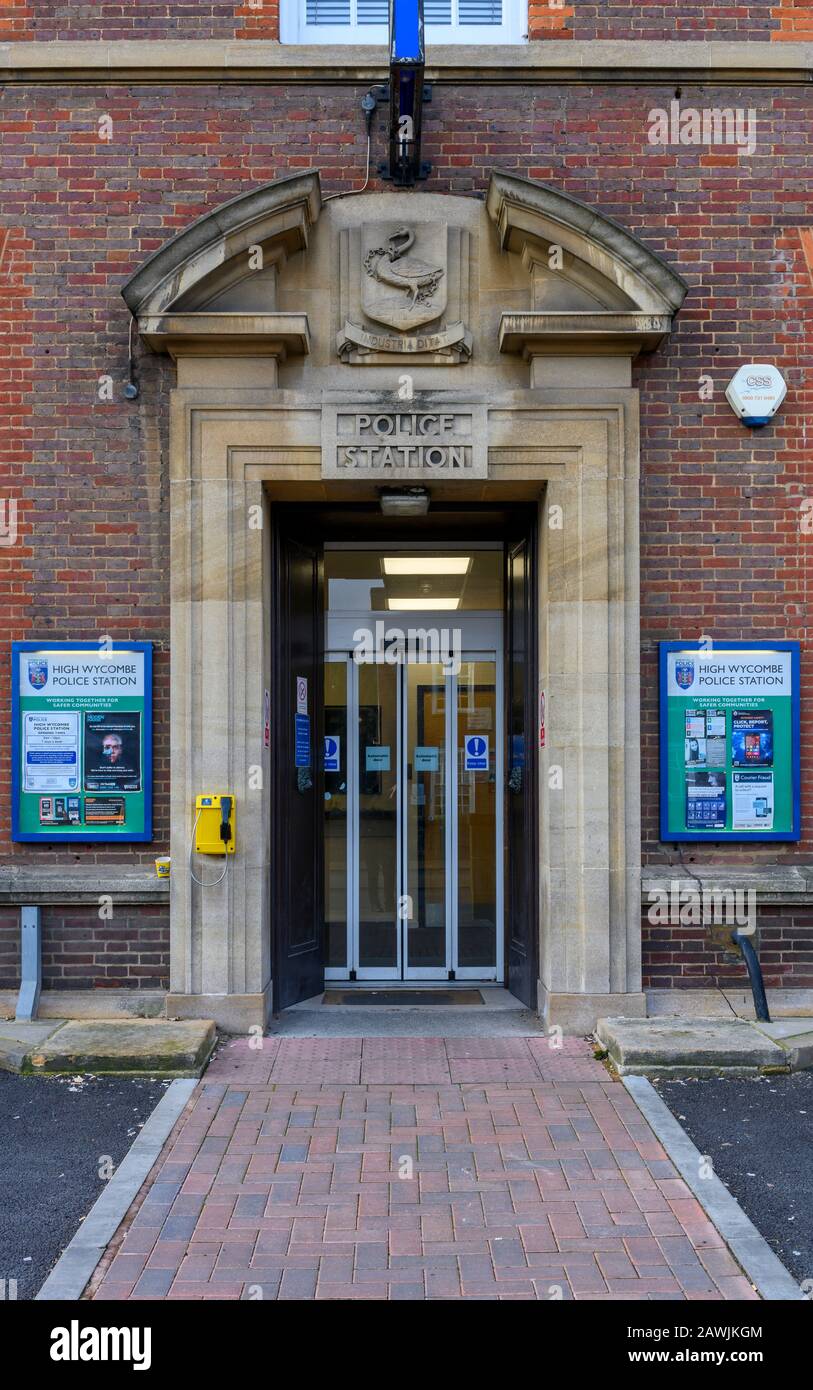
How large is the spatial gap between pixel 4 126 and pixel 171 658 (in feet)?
12.1

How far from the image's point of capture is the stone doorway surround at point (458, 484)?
6.87 metres

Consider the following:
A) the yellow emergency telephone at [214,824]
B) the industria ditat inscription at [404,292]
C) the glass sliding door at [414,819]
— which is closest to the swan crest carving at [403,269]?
the industria ditat inscription at [404,292]

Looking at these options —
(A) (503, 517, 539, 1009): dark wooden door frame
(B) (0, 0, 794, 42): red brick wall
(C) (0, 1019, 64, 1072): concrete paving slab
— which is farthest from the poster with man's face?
(B) (0, 0, 794, 42): red brick wall

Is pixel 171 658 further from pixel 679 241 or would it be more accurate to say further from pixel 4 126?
pixel 679 241

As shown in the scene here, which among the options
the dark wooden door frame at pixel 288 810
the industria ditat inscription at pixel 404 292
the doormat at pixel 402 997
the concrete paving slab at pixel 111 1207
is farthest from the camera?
the doormat at pixel 402 997

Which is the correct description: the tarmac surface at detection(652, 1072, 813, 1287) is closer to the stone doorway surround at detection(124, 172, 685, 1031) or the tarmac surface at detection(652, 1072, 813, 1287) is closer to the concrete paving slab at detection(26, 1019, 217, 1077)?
the stone doorway surround at detection(124, 172, 685, 1031)

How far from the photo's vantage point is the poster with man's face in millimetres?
7109

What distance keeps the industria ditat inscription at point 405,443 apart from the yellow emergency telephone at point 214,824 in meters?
2.17

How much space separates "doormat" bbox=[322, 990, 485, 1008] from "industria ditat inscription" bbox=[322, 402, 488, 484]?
12.0ft

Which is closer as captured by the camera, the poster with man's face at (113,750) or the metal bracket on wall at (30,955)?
the metal bracket on wall at (30,955)

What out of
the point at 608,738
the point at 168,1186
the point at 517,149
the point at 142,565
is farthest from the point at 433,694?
the point at 168,1186

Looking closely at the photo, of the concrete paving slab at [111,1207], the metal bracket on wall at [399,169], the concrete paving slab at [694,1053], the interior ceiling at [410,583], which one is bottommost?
the concrete paving slab at [111,1207]

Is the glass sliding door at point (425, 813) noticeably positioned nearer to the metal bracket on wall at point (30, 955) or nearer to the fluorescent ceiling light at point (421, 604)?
the fluorescent ceiling light at point (421, 604)

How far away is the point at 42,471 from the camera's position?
715 cm
